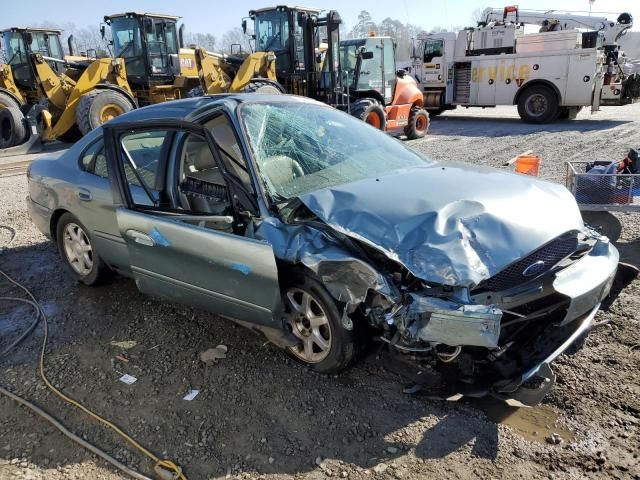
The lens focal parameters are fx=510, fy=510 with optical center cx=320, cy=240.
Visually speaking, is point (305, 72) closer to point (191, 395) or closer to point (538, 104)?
point (538, 104)

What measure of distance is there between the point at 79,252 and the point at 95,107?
928 centimetres

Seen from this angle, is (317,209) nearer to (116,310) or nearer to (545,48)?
(116,310)

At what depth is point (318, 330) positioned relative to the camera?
3072mm

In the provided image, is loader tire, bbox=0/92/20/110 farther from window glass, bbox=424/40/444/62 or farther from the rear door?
window glass, bbox=424/40/444/62

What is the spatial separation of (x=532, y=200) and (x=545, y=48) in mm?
14776

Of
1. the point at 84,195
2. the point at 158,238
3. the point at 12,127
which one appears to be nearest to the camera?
the point at 158,238

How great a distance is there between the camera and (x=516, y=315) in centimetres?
265

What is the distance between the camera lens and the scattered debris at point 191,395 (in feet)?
9.93

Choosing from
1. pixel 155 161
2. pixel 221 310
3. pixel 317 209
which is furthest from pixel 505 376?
pixel 155 161

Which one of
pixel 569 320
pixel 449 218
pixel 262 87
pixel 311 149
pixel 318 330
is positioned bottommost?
pixel 318 330

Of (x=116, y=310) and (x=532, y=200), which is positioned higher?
(x=532, y=200)

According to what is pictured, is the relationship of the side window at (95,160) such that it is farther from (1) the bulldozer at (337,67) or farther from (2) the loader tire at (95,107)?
(2) the loader tire at (95,107)

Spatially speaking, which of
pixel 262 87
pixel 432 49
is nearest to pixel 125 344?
pixel 262 87

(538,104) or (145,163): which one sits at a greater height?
(145,163)
